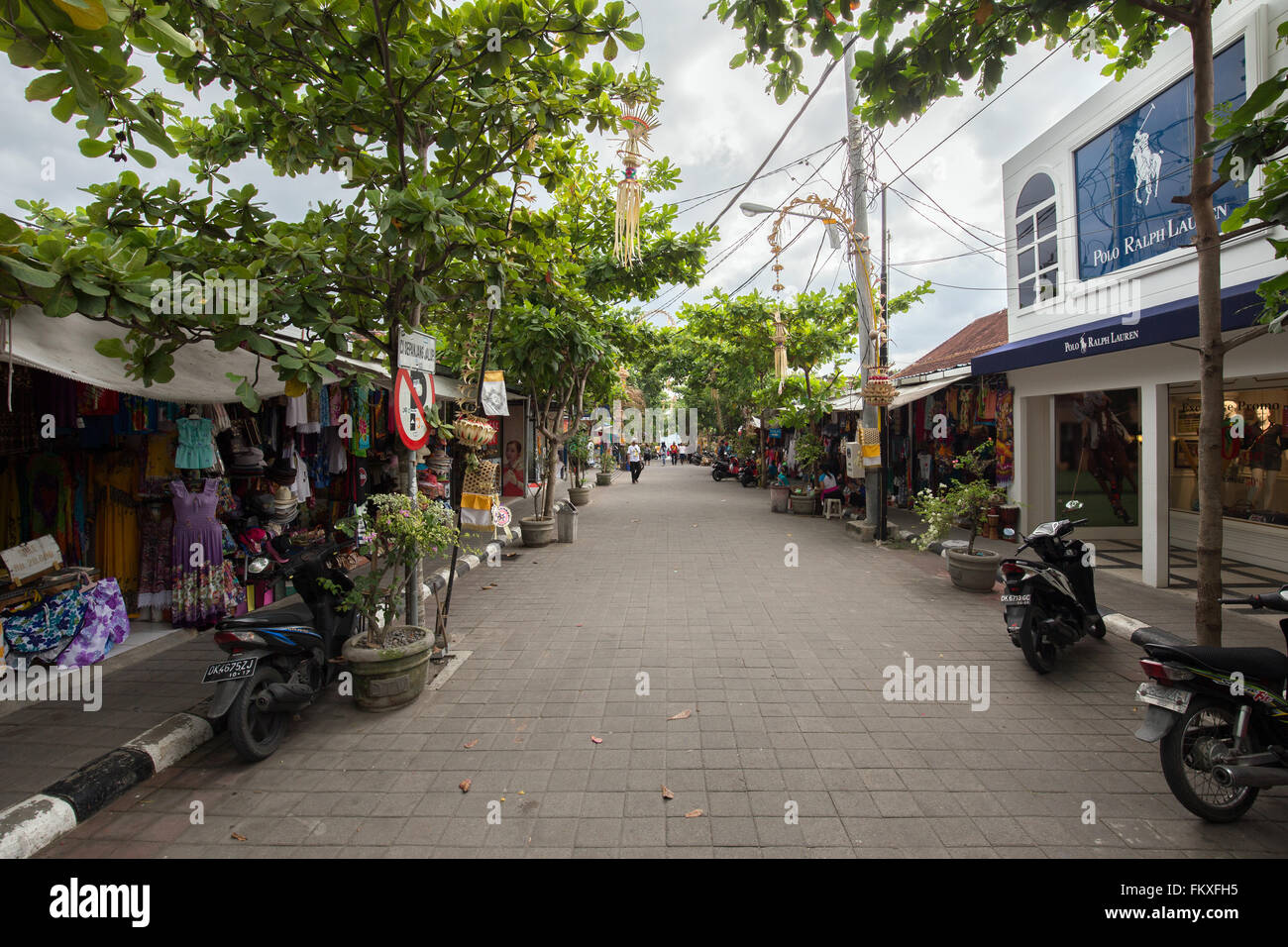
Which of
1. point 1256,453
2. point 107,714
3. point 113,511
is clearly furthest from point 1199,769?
point 1256,453

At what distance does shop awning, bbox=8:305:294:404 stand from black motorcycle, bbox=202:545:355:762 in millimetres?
1499

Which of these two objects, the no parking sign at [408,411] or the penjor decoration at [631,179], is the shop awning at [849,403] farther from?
the no parking sign at [408,411]

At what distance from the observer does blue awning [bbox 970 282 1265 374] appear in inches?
231

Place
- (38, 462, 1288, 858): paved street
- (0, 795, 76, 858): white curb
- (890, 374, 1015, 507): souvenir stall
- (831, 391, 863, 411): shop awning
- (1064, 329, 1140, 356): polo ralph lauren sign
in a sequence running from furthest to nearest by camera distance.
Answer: (831, 391, 863, 411): shop awning < (890, 374, 1015, 507): souvenir stall < (1064, 329, 1140, 356): polo ralph lauren sign < (38, 462, 1288, 858): paved street < (0, 795, 76, 858): white curb

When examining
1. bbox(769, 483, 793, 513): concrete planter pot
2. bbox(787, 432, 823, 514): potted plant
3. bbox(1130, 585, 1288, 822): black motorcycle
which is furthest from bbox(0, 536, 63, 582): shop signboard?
bbox(769, 483, 793, 513): concrete planter pot

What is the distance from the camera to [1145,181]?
759 centimetres

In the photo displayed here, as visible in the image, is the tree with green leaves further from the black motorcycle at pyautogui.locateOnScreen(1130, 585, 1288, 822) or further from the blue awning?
the blue awning

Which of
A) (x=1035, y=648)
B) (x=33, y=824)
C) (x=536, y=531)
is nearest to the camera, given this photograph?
(x=33, y=824)

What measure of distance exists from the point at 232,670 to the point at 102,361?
210 cm

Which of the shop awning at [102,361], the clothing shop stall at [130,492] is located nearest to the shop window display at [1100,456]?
the clothing shop stall at [130,492]

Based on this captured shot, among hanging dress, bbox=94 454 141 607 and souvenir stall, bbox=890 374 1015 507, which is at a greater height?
souvenir stall, bbox=890 374 1015 507

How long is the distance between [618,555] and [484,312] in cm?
476

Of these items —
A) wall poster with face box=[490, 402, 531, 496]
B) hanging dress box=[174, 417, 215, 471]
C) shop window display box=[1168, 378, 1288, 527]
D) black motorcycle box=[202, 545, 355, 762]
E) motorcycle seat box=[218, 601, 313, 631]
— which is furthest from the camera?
wall poster with face box=[490, 402, 531, 496]

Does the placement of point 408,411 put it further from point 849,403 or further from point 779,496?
point 779,496
